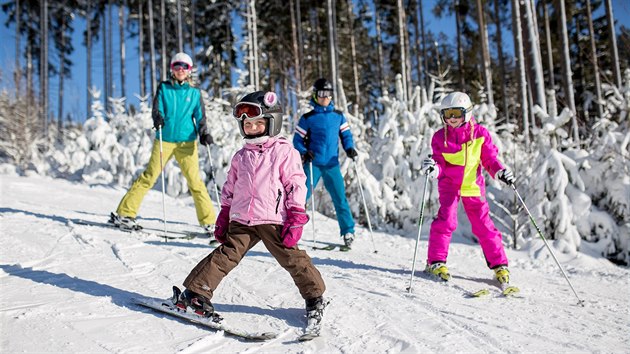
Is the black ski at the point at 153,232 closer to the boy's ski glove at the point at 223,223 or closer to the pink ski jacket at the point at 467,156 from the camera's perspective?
the boy's ski glove at the point at 223,223

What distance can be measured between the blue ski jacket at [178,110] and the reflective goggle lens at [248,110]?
270 cm

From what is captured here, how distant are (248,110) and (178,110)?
2875 mm

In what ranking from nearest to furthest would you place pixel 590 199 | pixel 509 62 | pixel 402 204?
1. pixel 590 199
2. pixel 402 204
3. pixel 509 62

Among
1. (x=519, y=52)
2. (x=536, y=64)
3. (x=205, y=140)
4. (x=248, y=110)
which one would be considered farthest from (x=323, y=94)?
(x=519, y=52)

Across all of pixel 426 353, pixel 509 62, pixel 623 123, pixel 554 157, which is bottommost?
pixel 426 353

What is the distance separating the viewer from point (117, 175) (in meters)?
11.6

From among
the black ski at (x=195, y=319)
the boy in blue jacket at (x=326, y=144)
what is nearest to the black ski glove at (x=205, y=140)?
the boy in blue jacket at (x=326, y=144)

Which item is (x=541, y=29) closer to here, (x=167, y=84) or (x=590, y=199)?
(x=590, y=199)

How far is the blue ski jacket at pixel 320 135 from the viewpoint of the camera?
5.61 metres

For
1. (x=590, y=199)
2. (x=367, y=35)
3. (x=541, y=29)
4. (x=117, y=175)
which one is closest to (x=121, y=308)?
(x=590, y=199)

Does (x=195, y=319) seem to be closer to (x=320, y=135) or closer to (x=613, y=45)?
(x=320, y=135)

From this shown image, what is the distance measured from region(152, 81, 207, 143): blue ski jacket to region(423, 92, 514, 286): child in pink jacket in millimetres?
2926

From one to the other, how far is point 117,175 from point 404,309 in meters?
10.2

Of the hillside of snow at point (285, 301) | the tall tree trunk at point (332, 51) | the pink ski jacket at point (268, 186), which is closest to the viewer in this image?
the hillside of snow at point (285, 301)
